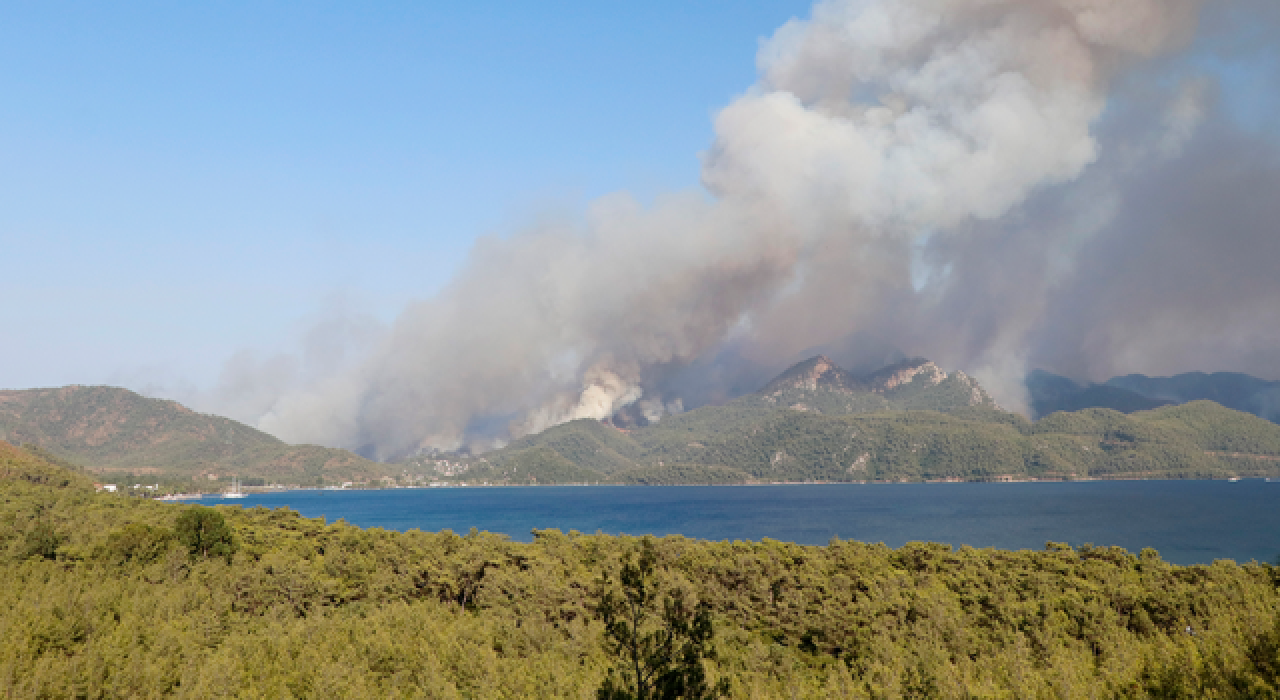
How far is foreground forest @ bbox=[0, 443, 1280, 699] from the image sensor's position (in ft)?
102

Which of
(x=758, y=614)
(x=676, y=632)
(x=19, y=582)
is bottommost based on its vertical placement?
(x=758, y=614)

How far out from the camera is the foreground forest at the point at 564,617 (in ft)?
102

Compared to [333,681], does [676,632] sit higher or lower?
higher

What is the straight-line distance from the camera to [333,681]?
32.2 m

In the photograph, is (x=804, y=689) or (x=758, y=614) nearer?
(x=804, y=689)

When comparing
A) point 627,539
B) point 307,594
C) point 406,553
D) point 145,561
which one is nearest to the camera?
point 307,594

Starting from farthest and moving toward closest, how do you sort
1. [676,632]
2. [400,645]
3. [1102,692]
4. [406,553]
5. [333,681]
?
1. [406,553]
2. [400,645]
3. [333,681]
4. [1102,692]
5. [676,632]

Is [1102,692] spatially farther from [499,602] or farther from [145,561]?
[145,561]

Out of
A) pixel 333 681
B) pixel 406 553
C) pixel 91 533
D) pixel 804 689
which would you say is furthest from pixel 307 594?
A: pixel 804 689

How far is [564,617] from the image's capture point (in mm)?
51250

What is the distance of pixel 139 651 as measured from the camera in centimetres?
3438

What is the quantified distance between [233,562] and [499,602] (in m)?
26.2


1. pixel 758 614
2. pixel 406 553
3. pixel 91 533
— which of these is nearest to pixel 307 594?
pixel 406 553

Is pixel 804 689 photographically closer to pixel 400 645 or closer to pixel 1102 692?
pixel 1102 692
